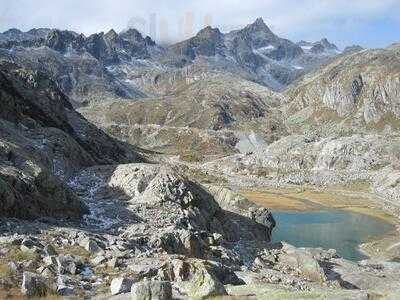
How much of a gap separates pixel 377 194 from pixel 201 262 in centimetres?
17077

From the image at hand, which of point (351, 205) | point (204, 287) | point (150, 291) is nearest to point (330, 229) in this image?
point (351, 205)

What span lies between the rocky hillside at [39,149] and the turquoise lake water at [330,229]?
34.5m

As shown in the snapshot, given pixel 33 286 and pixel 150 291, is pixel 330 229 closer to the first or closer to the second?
pixel 33 286

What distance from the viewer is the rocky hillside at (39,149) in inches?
1822

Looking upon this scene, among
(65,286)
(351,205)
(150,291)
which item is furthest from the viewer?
(351,205)

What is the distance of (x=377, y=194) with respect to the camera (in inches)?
7638

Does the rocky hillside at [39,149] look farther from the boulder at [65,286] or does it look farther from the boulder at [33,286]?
the boulder at [33,286]

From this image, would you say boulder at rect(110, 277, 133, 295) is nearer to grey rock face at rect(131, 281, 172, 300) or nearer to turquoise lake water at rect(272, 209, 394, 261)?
grey rock face at rect(131, 281, 172, 300)

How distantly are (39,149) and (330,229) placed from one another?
260 feet

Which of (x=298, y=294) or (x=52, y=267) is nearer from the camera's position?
(x=298, y=294)

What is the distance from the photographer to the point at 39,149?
205ft

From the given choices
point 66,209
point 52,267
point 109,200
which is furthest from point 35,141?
point 52,267

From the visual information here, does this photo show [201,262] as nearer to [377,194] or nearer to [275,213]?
[275,213]

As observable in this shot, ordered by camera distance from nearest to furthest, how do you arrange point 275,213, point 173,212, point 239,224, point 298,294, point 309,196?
point 298,294, point 173,212, point 239,224, point 275,213, point 309,196
